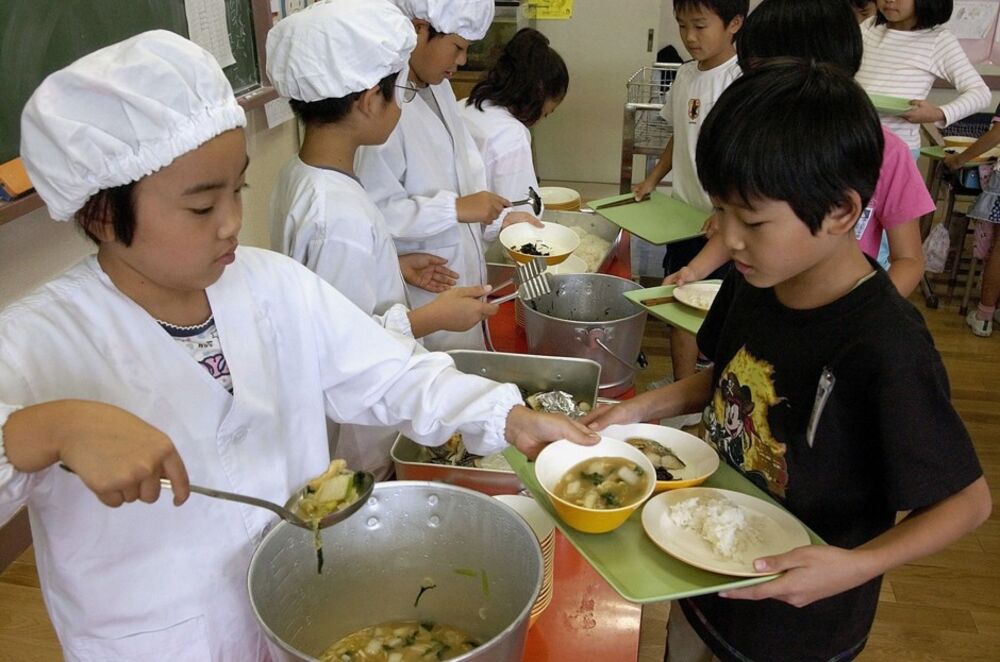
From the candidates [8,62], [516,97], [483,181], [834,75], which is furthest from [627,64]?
[834,75]

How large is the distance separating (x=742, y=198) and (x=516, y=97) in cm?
148

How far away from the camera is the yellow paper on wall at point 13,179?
149 centimetres

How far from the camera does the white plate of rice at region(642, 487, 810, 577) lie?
816 mm

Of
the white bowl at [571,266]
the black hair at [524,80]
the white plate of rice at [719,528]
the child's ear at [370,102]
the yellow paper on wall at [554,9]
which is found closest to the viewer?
the white plate of rice at [719,528]

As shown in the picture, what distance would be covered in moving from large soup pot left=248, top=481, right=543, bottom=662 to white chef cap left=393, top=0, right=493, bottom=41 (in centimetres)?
102

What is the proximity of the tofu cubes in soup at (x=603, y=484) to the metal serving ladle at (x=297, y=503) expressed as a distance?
9.2 inches

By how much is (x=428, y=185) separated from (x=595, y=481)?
91 cm

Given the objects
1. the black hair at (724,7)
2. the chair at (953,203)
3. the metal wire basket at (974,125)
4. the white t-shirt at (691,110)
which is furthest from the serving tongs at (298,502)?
the metal wire basket at (974,125)

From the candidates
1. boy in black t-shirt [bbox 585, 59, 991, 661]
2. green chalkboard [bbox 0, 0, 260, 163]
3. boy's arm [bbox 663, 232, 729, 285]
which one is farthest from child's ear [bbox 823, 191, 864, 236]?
green chalkboard [bbox 0, 0, 260, 163]

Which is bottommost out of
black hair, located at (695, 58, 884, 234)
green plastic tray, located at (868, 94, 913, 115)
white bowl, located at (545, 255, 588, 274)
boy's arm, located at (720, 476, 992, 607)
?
white bowl, located at (545, 255, 588, 274)

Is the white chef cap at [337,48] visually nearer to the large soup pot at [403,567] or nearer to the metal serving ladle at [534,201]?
the large soup pot at [403,567]

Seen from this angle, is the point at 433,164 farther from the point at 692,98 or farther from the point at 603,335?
the point at 692,98

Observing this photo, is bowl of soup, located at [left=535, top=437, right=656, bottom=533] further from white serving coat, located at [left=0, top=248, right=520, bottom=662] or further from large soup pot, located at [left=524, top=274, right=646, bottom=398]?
large soup pot, located at [left=524, top=274, right=646, bottom=398]

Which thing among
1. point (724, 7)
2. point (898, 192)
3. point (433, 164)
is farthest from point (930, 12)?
point (433, 164)
